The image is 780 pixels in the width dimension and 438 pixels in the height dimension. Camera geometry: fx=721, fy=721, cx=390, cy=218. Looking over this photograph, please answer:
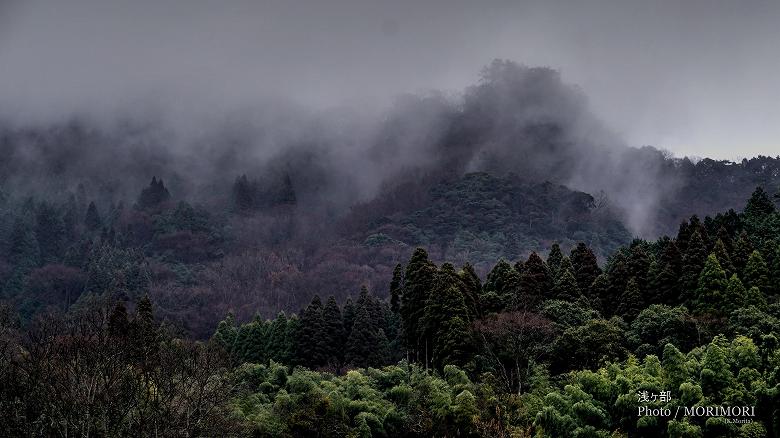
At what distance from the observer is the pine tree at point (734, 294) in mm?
41188

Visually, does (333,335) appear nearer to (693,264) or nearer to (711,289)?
(693,264)

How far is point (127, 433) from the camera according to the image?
93.1 feet

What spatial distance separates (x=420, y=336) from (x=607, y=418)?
22.2m

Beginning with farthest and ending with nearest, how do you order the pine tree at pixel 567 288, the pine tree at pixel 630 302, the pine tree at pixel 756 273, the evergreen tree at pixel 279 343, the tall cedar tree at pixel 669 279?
1. the evergreen tree at pixel 279 343
2. the pine tree at pixel 567 288
3. the tall cedar tree at pixel 669 279
4. the pine tree at pixel 630 302
5. the pine tree at pixel 756 273

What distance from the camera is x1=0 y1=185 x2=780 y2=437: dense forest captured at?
91.7ft

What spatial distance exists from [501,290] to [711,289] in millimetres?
16189

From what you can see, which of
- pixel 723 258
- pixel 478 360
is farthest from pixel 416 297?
pixel 723 258

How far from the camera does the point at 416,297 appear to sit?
50.9m

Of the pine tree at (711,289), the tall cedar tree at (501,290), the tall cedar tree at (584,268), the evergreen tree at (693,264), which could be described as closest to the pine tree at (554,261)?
the tall cedar tree at (584,268)

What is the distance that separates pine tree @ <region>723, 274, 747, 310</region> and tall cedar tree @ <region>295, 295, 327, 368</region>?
31.6m

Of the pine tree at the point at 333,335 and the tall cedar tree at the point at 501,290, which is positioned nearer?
the tall cedar tree at the point at 501,290

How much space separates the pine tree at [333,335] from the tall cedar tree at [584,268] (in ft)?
67.7

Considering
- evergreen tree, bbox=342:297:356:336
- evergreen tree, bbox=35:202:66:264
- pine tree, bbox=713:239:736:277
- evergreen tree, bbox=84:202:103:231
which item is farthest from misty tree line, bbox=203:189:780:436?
evergreen tree, bbox=84:202:103:231

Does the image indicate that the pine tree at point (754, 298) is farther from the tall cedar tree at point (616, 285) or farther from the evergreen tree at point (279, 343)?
Answer: the evergreen tree at point (279, 343)
